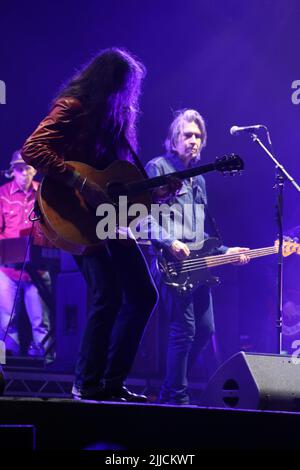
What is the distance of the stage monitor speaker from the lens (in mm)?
4168

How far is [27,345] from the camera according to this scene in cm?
780

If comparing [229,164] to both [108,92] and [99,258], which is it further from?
[99,258]

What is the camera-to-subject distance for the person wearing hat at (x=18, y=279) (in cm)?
754

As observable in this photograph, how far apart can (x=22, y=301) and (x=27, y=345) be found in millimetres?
529

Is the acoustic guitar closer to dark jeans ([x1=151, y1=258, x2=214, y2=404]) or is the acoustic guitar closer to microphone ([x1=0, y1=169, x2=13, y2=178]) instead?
dark jeans ([x1=151, y1=258, x2=214, y2=404])

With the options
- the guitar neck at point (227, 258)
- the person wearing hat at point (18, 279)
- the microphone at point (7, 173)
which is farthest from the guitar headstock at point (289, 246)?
the microphone at point (7, 173)

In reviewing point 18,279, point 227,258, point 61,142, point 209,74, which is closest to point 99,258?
point 61,142

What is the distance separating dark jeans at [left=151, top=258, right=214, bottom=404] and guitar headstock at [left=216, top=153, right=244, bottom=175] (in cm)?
176

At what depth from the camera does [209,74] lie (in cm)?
860

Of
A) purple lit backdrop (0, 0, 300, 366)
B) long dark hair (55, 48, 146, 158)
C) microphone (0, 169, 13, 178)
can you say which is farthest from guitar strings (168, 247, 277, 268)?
microphone (0, 169, 13, 178)

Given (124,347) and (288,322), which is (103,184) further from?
(288,322)

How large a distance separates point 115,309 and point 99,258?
29 centimetres
